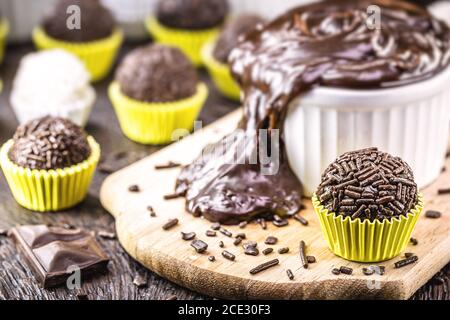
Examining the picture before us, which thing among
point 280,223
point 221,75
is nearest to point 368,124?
point 280,223

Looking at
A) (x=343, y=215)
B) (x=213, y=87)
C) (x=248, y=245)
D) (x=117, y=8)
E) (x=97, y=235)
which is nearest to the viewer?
(x=343, y=215)

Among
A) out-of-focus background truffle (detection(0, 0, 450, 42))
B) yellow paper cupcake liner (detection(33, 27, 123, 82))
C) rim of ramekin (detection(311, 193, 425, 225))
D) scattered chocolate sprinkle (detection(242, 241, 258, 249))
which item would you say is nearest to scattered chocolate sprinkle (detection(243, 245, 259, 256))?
scattered chocolate sprinkle (detection(242, 241, 258, 249))

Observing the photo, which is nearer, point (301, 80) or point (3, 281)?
point (3, 281)

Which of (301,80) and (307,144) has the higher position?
(301,80)

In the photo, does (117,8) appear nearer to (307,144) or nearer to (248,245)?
(307,144)

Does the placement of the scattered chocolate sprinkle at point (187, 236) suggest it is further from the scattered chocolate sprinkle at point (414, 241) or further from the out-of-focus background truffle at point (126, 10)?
the out-of-focus background truffle at point (126, 10)

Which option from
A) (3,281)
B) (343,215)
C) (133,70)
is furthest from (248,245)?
(133,70)

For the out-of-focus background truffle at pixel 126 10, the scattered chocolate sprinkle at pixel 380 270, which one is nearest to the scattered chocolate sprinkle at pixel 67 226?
the scattered chocolate sprinkle at pixel 380 270
